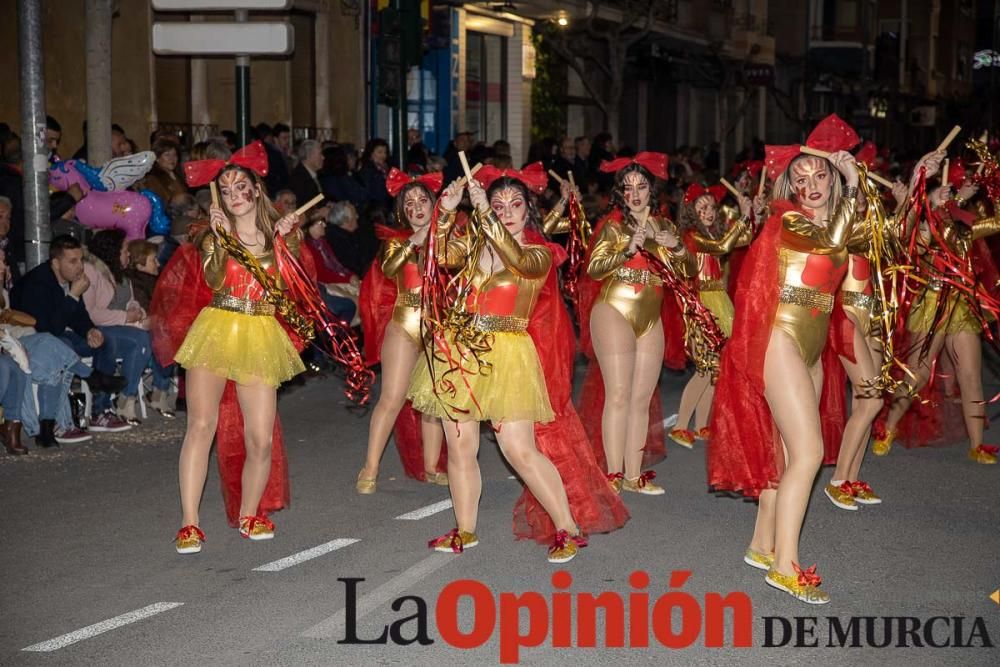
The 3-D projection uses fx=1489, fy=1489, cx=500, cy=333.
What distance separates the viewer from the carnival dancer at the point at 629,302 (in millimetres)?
8375

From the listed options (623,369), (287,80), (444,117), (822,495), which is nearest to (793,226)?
(623,369)

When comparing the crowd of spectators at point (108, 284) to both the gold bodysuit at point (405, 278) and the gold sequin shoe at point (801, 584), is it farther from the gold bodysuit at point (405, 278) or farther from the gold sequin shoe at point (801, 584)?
the gold sequin shoe at point (801, 584)

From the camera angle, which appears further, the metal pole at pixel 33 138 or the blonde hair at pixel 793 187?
the metal pole at pixel 33 138

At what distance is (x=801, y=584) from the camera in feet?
21.3

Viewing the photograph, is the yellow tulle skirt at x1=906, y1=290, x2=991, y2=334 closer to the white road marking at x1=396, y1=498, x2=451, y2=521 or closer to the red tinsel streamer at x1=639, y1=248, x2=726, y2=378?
the red tinsel streamer at x1=639, y1=248, x2=726, y2=378

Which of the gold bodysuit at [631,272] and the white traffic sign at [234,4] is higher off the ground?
the white traffic sign at [234,4]

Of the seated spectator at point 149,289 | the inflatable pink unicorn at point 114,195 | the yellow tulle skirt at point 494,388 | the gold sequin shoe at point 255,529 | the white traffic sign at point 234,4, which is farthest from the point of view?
the inflatable pink unicorn at point 114,195

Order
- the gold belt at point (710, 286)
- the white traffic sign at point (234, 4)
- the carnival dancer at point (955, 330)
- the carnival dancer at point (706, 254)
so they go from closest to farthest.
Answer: the carnival dancer at point (955, 330)
the carnival dancer at point (706, 254)
the gold belt at point (710, 286)
the white traffic sign at point (234, 4)

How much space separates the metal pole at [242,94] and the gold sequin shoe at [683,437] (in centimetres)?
439

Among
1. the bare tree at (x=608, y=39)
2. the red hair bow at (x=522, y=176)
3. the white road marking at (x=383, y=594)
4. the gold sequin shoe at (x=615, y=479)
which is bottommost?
the white road marking at (x=383, y=594)

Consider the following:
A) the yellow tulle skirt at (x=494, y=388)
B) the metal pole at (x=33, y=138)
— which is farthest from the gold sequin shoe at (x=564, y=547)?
the metal pole at (x=33, y=138)

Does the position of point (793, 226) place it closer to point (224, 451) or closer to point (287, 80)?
point (224, 451)

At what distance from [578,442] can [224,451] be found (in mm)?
1867

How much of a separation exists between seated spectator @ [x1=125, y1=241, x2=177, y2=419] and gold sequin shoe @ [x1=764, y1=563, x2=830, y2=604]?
6.11 metres
